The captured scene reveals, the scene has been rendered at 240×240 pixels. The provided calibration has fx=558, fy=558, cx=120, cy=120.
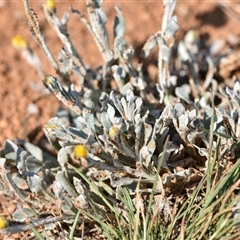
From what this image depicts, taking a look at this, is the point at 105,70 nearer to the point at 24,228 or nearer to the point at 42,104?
the point at 42,104

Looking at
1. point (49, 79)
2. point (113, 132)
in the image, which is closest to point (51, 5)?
point (49, 79)

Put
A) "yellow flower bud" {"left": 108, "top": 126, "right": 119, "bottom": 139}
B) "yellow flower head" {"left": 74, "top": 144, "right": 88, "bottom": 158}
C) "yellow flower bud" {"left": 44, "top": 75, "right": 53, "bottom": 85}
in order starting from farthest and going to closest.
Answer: "yellow flower bud" {"left": 44, "top": 75, "right": 53, "bottom": 85}, "yellow flower bud" {"left": 108, "top": 126, "right": 119, "bottom": 139}, "yellow flower head" {"left": 74, "top": 144, "right": 88, "bottom": 158}

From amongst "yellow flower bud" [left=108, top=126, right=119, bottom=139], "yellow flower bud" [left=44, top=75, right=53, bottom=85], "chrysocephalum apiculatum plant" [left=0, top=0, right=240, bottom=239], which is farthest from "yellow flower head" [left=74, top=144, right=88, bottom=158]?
"yellow flower bud" [left=44, top=75, right=53, bottom=85]

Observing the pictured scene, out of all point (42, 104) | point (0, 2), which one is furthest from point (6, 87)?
point (0, 2)

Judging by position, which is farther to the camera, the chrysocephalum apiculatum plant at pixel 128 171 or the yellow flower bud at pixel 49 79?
the yellow flower bud at pixel 49 79

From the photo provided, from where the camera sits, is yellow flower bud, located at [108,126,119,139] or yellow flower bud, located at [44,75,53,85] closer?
yellow flower bud, located at [108,126,119,139]

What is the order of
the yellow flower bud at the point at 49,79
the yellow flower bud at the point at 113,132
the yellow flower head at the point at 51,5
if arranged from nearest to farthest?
the yellow flower bud at the point at 113,132 → the yellow flower bud at the point at 49,79 → the yellow flower head at the point at 51,5

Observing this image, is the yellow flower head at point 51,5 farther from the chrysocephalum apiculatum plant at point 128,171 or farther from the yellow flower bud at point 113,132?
the yellow flower bud at point 113,132

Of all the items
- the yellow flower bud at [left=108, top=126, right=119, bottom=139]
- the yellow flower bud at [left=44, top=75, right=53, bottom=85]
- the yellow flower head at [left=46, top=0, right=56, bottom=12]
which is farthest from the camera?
the yellow flower head at [left=46, top=0, right=56, bottom=12]

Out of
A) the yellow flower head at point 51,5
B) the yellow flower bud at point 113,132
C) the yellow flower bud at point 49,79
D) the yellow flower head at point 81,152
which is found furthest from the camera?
the yellow flower head at point 51,5

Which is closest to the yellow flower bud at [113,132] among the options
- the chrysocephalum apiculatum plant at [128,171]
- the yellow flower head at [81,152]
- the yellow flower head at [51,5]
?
the chrysocephalum apiculatum plant at [128,171]

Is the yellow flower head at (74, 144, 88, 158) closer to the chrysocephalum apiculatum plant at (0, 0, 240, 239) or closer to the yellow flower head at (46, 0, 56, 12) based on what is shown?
the chrysocephalum apiculatum plant at (0, 0, 240, 239)

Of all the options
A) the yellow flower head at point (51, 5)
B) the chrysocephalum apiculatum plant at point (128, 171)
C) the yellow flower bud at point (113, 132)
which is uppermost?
the yellow flower head at point (51, 5)
